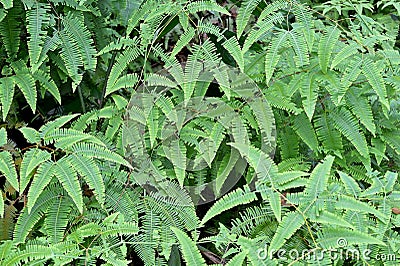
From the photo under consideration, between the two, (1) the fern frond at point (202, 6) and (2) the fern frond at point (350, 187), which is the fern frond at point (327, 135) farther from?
(1) the fern frond at point (202, 6)

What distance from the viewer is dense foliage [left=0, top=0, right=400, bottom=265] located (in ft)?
5.65

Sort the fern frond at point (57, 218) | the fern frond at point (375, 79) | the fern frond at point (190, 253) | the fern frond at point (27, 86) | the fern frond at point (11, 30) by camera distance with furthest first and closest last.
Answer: the fern frond at point (11, 30)
the fern frond at point (27, 86)
the fern frond at point (375, 79)
the fern frond at point (57, 218)
the fern frond at point (190, 253)

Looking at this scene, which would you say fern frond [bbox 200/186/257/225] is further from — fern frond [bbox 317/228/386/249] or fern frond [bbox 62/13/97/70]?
fern frond [bbox 62/13/97/70]

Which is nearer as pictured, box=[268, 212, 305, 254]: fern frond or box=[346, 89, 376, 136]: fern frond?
box=[268, 212, 305, 254]: fern frond

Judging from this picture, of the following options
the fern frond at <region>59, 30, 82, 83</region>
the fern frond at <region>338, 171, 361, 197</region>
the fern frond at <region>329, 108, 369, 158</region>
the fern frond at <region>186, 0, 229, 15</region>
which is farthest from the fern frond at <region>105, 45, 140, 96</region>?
the fern frond at <region>338, 171, 361, 197</region>

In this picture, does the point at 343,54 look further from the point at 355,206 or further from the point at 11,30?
the point at 11,30

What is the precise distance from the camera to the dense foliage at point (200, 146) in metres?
1.72

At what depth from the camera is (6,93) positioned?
203 centimetres

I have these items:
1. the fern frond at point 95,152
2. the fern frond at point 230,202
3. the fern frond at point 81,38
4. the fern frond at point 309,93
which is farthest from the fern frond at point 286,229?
the fern frond at point 81,38

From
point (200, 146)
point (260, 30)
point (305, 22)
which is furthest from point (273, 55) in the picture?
point (200, 146)

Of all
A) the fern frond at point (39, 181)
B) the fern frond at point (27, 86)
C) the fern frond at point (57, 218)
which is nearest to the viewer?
the fern frond at point (39, 181)

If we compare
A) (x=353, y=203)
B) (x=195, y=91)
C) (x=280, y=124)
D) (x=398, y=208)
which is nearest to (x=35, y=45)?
(x=195, y=91)

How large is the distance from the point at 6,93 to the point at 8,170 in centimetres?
43

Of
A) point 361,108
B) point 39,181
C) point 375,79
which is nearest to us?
point 39,181
